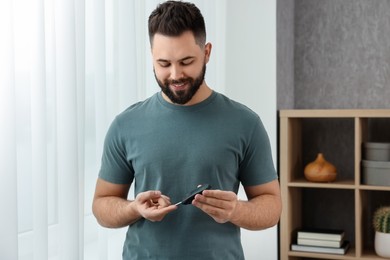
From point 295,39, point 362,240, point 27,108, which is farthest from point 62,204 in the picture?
point 295,39

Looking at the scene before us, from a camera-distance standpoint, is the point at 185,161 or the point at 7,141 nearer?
the point at 185,161

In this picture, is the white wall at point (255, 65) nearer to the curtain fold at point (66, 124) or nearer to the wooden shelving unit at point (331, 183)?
the wooden shelving unit at point (331, 183)

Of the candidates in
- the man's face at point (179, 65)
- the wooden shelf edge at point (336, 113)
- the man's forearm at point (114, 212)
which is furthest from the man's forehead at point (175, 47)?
the wooden shelf edge at point (336, 113)

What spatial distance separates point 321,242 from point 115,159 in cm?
168

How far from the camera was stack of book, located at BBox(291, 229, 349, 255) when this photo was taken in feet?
9.82

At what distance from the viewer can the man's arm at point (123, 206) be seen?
1429 millimetres

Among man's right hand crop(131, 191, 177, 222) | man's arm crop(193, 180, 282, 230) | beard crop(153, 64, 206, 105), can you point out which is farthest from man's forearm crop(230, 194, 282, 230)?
beard crop(153, 64, 206, 105)

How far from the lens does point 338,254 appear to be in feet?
9.78

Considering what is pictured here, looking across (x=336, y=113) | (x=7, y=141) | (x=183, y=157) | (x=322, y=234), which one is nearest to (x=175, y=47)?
(x=183, y=157)

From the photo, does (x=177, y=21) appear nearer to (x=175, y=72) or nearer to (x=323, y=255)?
(x=175, y=72)

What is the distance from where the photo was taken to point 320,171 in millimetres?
3025

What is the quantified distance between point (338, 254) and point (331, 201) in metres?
0.39

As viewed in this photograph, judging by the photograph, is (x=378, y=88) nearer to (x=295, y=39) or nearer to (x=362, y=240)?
(x=295, y=39)

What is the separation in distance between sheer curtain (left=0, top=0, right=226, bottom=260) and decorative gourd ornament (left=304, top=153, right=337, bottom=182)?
109 centimetres
